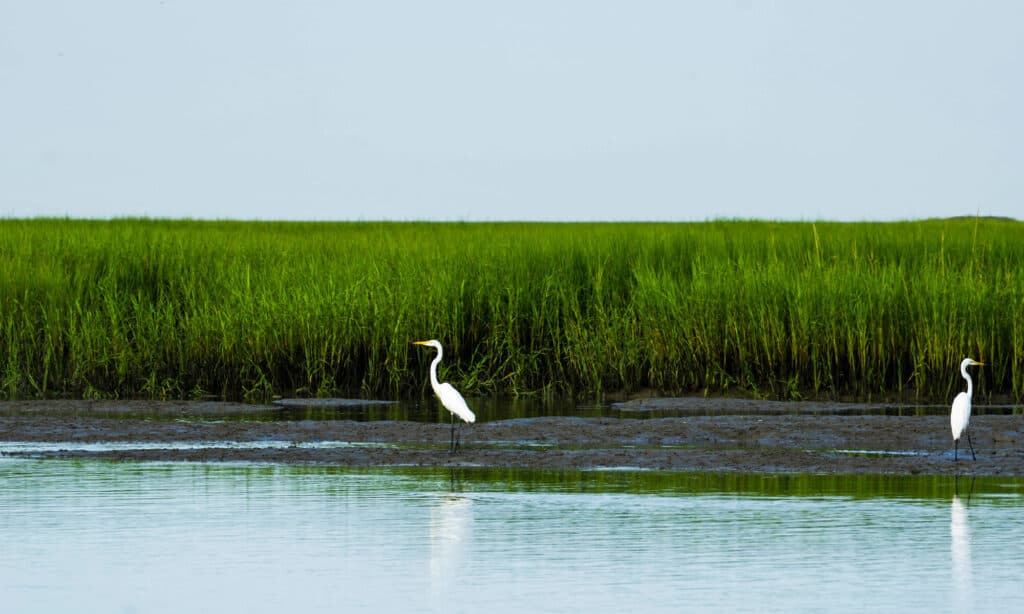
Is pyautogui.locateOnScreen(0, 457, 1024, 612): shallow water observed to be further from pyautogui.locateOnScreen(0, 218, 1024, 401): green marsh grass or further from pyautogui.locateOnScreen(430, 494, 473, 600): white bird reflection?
pyautogui.locateOnScreen(0, 218, 1024, 401): green marsh grass

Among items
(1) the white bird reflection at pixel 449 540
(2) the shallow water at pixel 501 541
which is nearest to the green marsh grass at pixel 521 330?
(2) the shallow water at pixel 501 541

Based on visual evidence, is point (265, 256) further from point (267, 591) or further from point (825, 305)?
point (267, 591)

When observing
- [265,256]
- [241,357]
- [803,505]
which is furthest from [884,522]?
[265,256]

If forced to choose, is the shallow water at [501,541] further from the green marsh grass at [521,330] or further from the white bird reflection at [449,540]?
the green marsh grass at [521,330]

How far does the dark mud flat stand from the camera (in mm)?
10406

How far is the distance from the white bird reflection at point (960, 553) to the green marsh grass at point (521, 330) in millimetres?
6795

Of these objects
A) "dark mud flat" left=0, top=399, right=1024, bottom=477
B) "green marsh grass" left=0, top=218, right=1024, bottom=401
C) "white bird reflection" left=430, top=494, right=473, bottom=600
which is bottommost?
"white bird reflection" left=430, top=494, right=473, bottom=600

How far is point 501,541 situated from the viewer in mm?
7328

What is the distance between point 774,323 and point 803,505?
23.3 ft

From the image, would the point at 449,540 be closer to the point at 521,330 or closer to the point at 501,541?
the point at 501,541

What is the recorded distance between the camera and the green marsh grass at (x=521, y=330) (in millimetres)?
15398

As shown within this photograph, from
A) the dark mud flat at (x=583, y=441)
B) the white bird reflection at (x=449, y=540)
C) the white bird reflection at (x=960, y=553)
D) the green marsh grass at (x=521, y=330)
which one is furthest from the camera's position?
the green marsh grass at (x=521, y=330)

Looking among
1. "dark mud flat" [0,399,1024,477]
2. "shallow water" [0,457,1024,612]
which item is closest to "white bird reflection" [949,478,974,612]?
"shallow water" [0,457,1024,612]

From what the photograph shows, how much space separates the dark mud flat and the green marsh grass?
5.05ft
